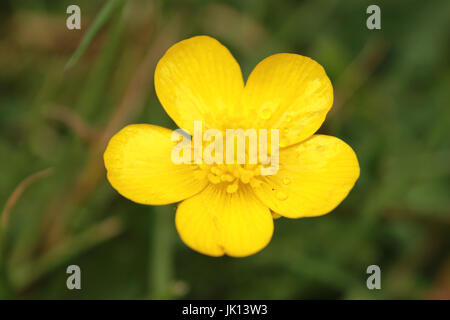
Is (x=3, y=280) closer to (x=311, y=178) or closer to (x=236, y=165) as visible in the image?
(x=236, y=165)

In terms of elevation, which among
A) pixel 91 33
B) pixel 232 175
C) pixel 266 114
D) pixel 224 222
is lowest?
pixel 224 222

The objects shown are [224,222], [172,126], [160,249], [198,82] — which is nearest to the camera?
[224,222]

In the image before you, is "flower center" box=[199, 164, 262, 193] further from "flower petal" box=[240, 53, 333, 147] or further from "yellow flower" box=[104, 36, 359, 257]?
"flower petal" box=[240, 53, 333, 147]

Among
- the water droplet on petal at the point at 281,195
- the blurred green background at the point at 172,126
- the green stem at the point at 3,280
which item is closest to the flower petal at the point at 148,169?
the water droplet on petal at the point at 281,195

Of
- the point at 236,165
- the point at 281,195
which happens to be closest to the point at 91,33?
the point at 236,165

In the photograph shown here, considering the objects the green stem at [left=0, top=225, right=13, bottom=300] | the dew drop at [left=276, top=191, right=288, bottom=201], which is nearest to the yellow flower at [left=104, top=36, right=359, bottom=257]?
the dew drop at [left=276, top=191, right=288, bottom=201]

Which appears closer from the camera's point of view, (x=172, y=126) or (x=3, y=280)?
(x=3, y=280)

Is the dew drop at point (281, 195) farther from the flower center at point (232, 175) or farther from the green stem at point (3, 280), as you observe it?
the green stem at point (3, 280)
